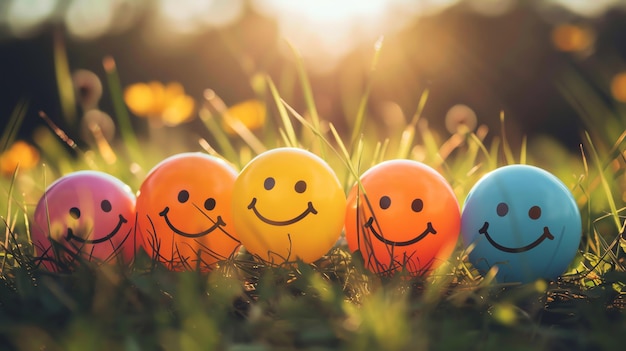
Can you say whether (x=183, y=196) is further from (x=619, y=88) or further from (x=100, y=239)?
(x=619, y=88)

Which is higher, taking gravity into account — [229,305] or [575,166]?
[575,166]

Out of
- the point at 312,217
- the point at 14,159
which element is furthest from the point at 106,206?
the point at 14,159

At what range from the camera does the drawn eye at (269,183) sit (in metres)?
1.79

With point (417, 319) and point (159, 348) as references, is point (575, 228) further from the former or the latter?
point (159, 348)

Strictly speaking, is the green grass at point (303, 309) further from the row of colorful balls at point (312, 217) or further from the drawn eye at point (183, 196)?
the drawn eye at point (183, 196)

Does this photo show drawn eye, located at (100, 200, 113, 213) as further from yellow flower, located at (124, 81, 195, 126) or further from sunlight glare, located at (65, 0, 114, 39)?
sunlight glare, located at (65, 0, 114, 39)

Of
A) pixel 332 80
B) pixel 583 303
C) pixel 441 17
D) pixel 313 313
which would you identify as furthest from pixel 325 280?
pixel 441 17

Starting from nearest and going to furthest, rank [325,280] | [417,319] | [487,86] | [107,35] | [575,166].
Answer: [417,319]
[325,280]
[575,166]
[487,86]
[107,35]

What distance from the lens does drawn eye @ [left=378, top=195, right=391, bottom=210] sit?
1.78 meters

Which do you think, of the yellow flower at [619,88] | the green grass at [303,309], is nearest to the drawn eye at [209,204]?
the green grass at [303,309]

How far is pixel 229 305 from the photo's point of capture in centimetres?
148

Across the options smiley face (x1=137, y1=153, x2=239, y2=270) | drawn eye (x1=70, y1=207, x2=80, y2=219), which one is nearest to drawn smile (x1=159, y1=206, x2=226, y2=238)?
smiley face (x1=137, y1=153, x2=239, y2=270)

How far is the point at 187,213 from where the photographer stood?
1.85 metres

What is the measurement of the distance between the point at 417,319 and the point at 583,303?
0.49 metres
